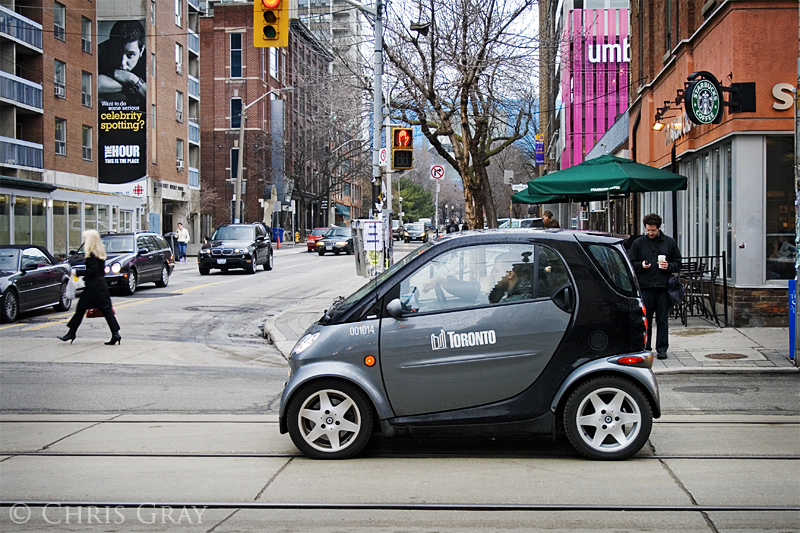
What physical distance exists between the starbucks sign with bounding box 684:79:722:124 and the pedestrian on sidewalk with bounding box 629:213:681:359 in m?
3.99

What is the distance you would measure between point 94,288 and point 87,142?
32.4 metres

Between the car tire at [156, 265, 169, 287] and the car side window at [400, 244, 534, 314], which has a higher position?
the car side window at [400, 244, 534, 314]

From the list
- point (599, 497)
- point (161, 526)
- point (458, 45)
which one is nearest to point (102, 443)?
point (161, 526)

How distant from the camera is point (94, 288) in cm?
1252

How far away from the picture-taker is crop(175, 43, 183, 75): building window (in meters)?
52.8

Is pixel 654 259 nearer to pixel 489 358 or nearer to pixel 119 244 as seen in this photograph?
pixel 489 358

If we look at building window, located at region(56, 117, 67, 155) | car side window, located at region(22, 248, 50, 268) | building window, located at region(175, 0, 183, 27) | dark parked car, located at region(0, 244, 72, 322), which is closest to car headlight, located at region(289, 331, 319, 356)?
dark parked car, located at region(0, 244, 72, 322)

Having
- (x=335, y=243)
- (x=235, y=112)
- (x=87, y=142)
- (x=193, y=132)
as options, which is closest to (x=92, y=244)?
(x=87, y=142)

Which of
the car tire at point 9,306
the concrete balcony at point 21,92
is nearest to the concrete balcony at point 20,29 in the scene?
the concrete balcony at point 21,92

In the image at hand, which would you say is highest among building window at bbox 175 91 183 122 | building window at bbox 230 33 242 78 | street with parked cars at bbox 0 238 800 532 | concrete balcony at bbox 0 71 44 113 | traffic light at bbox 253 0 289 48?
building window at bbox 230 33 242 78

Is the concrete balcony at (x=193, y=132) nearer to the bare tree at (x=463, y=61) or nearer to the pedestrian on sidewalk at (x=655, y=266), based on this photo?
the bare tree at (x=463, y=61)

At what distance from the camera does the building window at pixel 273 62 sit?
69.6 meters

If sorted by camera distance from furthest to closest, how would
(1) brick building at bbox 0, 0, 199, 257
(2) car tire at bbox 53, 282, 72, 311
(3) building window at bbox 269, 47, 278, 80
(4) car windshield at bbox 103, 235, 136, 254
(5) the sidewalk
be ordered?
(3) building window at bbox 269, 47, 278, 80, (1) brick building at bbox 0, 0, 199, 257, (4) car windshield at bbox 103, 235, 136, 254, (2) car tire at bbox 53, 282, 72, 311, (5) the sidewalk

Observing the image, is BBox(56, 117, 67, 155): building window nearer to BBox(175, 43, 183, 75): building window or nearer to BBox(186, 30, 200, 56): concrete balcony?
BBox(175, 43, 183, 75): building window
